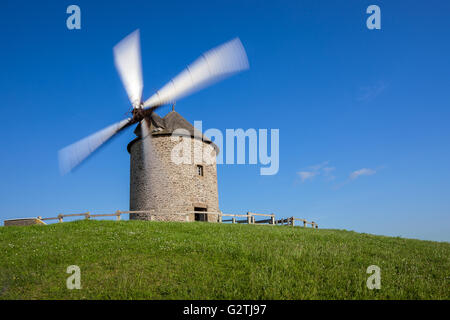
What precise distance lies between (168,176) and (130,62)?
8.72m

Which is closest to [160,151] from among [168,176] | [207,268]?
[168,176]

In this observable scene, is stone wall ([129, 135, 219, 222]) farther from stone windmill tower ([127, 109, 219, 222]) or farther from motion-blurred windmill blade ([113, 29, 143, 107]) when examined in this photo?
motion-blurred windmill blade ([113, 29, 143, 107])

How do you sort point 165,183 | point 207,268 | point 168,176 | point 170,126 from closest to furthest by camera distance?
point 207,268 < point 165,183 < point 168,176 < point 170,126

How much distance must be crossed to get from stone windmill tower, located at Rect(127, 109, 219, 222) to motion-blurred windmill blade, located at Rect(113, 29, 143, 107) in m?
2.70

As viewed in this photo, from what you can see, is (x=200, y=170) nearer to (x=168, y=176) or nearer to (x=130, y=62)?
(x=168, y=176)

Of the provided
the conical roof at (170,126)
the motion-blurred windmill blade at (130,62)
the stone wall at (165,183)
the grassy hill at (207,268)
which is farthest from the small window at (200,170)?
the grassy hill at (207,268)

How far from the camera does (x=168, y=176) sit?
23.6 metres

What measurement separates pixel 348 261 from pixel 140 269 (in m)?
6.82

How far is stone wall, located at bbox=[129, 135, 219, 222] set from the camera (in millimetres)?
23219

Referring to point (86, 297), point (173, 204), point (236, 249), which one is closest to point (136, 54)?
point (173, 204)

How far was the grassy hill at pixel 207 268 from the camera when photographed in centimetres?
759

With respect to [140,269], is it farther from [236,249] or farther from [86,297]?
[236,249]

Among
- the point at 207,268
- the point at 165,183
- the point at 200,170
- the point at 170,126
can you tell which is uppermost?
the point at 170,126

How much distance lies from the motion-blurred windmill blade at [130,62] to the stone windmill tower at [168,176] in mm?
2696
